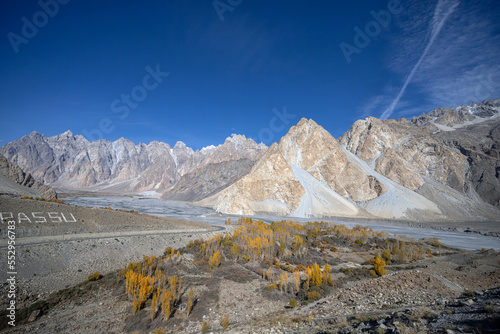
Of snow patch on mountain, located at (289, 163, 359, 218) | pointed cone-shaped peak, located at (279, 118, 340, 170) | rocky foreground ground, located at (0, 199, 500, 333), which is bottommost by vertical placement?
rocky foreground ground, located at (0, 199, 500, 333)

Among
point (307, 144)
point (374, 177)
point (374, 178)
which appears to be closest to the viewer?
point (374, 178)

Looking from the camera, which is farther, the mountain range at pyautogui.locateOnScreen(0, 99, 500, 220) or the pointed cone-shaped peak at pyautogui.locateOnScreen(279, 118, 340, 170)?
the pointed cone-shaped peak at pyautogui.locateOnScreen(279, 118, 340, 170)

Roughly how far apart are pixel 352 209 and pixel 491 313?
3118 inches

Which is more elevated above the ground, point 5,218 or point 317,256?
point 5,218

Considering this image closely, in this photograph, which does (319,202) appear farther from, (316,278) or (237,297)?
(237,297)

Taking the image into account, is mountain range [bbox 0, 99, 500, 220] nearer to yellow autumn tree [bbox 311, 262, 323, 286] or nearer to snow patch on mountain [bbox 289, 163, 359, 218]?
snow patch on mountain [bbox 289, 163, 359, 218]

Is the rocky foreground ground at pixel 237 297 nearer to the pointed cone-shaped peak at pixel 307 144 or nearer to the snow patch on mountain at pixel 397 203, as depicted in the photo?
the snow patch on mountain at pixel 397 203

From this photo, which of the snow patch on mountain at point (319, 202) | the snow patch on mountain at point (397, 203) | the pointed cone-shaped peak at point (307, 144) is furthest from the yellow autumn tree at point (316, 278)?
the pointed cone-shaped peak at point (307, 144)

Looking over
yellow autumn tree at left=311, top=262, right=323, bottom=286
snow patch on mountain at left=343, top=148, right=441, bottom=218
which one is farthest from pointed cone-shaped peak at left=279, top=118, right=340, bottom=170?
yellow autumn tree at left=311, top=262, right=323, bottom=286

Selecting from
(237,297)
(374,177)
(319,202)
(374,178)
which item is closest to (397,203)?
(374,178)

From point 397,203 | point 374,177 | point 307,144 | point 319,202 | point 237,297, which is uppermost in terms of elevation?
point 307,144

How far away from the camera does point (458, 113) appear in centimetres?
18438

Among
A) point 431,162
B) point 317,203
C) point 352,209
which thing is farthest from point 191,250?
point 431,162

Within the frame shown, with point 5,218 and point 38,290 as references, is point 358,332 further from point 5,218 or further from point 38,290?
point 5,218
